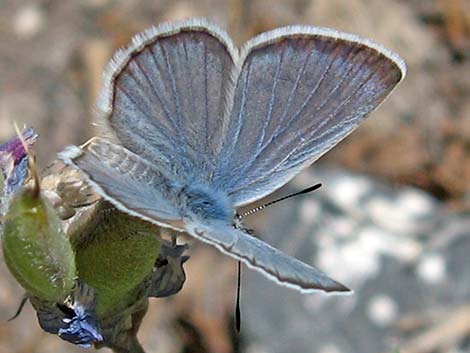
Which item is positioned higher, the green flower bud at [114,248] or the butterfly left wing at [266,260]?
the butterfly left wing at [266,260]

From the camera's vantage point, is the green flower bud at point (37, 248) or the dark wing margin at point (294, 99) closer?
the green flower bud at point (37, 248)

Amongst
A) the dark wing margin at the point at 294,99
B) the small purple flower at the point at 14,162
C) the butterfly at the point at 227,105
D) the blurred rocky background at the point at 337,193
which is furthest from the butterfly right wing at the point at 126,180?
the blurred rocky background at the point at 337,193

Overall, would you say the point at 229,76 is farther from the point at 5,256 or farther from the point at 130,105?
the point at 5,256

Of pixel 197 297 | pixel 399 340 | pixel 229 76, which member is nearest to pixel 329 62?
pixel 229 76

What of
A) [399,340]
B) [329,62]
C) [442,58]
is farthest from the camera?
[442,58]

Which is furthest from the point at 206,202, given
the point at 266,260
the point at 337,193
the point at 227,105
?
the point at 337,193

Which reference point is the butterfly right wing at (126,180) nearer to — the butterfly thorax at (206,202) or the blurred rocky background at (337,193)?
the butterfly thorax at (206,202)

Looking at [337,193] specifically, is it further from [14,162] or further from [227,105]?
[14,162]
